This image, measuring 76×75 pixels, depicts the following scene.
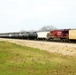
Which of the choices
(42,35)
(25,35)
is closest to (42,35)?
(42,35)

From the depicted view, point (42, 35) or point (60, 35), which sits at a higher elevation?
point (60, 35)

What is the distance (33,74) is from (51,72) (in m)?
1.61

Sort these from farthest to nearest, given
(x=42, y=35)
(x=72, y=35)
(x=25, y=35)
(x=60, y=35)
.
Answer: (x=25, y=35) → (x=42, y=35) → (x=60, y=35) → (x=72, y=35)

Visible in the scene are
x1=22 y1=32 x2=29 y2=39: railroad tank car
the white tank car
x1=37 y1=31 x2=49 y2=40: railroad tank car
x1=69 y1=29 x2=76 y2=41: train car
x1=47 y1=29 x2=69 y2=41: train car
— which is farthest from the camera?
x1=22 y1=32 x2=29 y2=39: railroad tank car

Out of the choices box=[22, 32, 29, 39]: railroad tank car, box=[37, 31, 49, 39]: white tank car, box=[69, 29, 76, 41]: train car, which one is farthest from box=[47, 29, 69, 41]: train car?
box=[22, 32, 29, 39]: railroad tank car

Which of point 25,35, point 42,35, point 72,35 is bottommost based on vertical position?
point 25,35

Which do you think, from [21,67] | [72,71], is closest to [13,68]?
[21,67]

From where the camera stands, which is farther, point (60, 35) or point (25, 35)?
point (25, 35)

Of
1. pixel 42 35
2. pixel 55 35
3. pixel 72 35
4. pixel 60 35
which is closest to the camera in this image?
pixel 72 35

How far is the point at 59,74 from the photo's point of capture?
69.8 ft

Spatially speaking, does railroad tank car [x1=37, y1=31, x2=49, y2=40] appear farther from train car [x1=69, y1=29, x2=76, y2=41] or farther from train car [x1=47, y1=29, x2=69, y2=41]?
train car [x1=69, y1=29, x2=76, y2=41]

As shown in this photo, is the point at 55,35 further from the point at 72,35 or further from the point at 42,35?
the point at 72,35

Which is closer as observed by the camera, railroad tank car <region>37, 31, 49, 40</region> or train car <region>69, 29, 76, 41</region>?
train car <region>69, 29, 76, 41</region>

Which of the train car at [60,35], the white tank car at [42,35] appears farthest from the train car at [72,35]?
the white tank car at [42,35]
